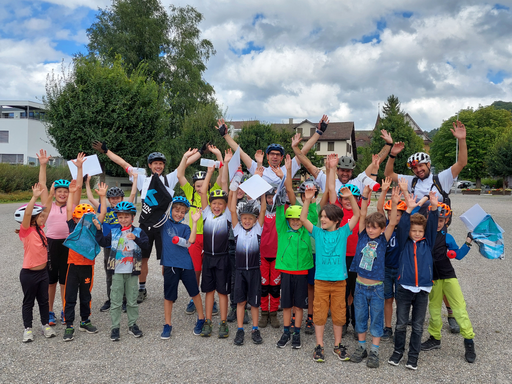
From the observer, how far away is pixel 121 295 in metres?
4.50

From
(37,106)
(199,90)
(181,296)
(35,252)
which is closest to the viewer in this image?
(35,252)

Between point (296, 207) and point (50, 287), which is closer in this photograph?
point (296, 207)

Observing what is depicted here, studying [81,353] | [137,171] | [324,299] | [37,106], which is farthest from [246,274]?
[37,106]

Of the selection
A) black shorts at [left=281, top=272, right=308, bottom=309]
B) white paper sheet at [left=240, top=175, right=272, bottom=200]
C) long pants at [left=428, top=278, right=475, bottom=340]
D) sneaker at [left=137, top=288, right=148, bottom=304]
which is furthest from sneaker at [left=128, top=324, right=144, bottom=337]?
long pants at [left=428, top=278, right=475, bottom=340]

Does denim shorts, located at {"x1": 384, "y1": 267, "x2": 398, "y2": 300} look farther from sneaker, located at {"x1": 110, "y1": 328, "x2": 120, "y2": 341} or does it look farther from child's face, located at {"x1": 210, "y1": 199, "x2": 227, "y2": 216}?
sneaker, located at {"x1": 110, "y1": 328, "x2": 120, "y2": 341}

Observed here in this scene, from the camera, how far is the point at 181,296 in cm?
618

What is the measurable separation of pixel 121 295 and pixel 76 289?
0.62m

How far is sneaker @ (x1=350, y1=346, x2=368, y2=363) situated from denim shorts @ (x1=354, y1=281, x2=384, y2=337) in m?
0.20

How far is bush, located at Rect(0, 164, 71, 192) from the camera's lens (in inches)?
1008

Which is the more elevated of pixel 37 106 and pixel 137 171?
pixel 37 106

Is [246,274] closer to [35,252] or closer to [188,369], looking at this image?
[188,369]

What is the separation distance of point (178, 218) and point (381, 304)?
2657 millimetres

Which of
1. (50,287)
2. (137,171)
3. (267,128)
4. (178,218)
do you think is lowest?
(50,287)

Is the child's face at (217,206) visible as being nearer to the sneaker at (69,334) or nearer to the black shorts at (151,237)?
the black shorts at (151,237)
